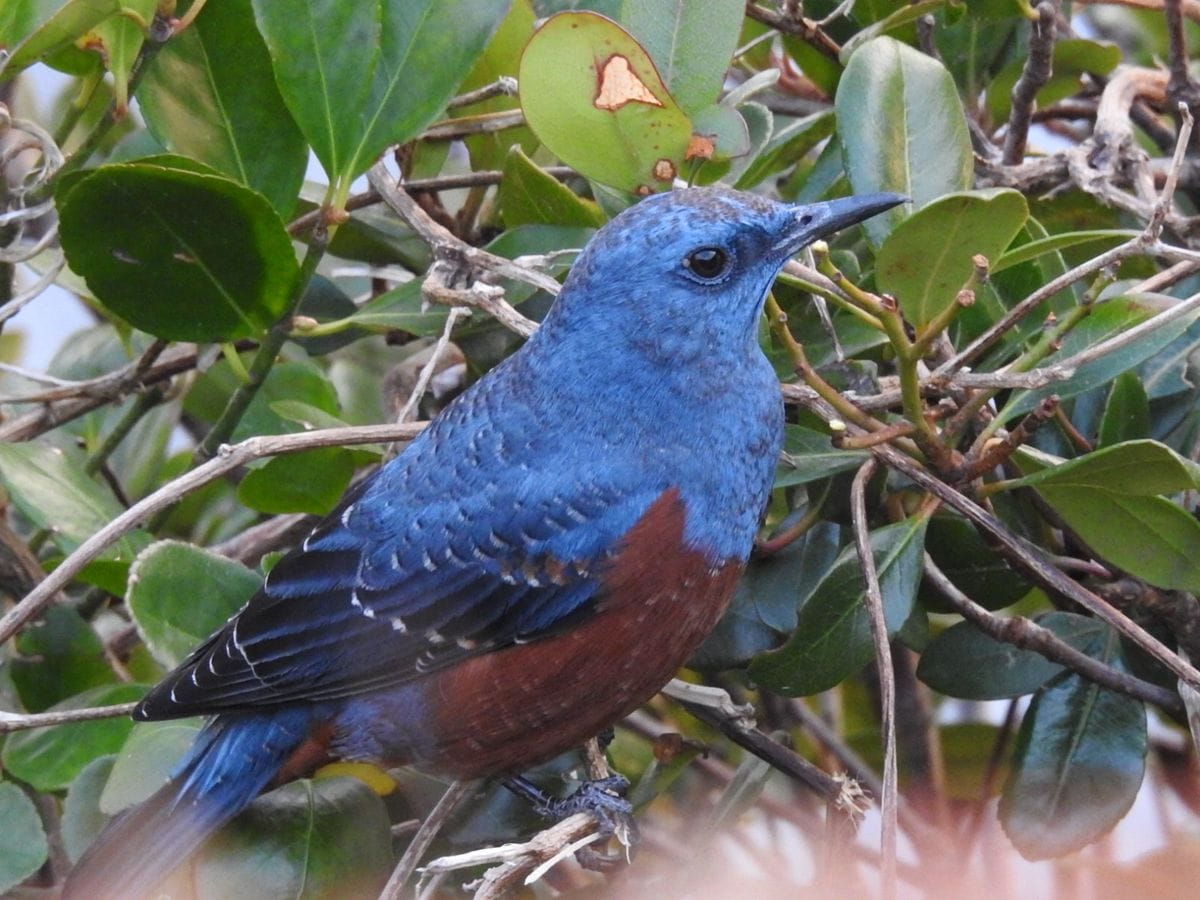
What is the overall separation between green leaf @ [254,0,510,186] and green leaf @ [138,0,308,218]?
0.15 m

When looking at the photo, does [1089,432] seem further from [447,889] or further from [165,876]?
[165,876]

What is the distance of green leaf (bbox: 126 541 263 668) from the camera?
8.31ft

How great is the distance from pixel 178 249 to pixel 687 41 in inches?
36.6

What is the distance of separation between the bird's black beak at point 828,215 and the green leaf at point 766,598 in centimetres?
49

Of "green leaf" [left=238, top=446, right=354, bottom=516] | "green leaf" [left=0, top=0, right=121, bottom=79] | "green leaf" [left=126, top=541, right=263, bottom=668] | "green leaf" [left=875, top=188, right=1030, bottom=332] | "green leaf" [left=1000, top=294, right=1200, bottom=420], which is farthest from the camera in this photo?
"green leaf" [left=238, top=446, right=354, bottom=516]

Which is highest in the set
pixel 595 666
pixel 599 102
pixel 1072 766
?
pixel 599 102

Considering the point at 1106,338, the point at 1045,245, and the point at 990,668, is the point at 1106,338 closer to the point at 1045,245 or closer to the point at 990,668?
the point at 1045,245

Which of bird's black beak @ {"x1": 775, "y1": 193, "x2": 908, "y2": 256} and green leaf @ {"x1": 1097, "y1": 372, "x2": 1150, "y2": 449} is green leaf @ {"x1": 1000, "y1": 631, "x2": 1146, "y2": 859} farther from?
bird's black beak @ {"x1": 775, "y1": 193, "x2": 908, "y2": 256}

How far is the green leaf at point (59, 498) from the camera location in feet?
8.49

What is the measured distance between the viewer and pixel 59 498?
266 centimetres

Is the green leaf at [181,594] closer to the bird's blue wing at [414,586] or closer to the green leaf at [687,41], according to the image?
the bird's blue wing at [414,586]

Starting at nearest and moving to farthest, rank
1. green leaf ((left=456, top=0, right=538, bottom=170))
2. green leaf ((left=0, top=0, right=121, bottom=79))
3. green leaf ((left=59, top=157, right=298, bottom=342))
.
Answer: green leaf ((left=0, top=0, right=121, bottom=79)) → green leaf ((left=59, top=157, right=298, bottom=342)) → green leaf ((left=456, top=0, right=538, bottom=170))

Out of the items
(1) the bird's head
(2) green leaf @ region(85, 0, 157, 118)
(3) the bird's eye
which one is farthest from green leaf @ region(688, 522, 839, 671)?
(2) green leaf @ region(85, 0, 157, 118)

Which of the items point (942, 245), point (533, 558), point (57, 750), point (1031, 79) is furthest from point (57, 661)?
point (1031, 79)
